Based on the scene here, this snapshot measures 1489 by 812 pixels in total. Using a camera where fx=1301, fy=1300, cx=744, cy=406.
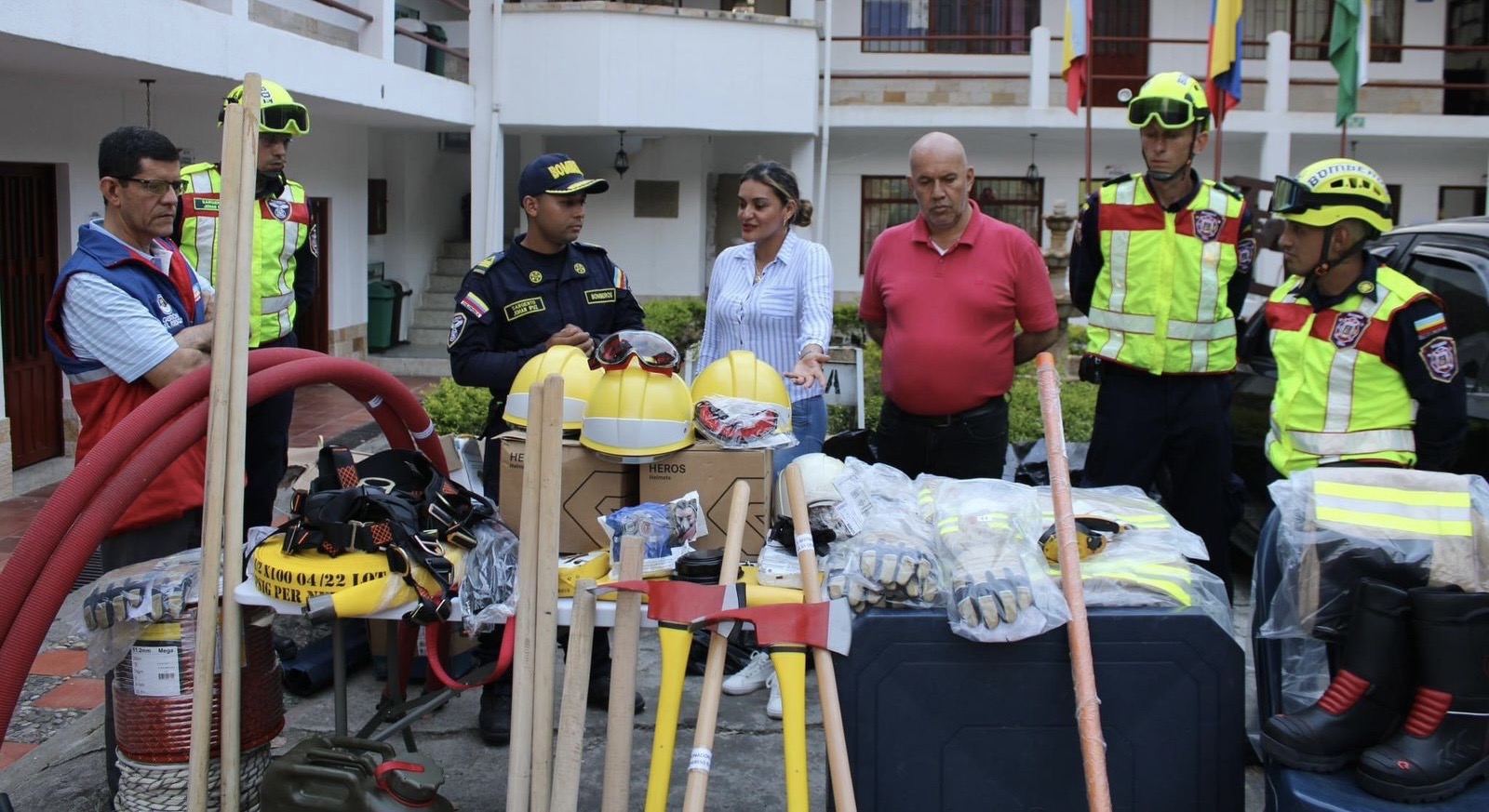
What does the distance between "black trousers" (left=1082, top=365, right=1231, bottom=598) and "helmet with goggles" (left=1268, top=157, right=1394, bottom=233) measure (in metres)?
0.75

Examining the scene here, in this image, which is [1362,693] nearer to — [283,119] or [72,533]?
[72,533]

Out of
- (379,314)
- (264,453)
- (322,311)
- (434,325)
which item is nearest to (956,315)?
(264,453)

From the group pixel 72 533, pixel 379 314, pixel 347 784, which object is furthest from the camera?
pixel 379 314

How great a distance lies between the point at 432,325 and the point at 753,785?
1336 centimetres

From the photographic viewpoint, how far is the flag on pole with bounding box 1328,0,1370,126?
14.1 m

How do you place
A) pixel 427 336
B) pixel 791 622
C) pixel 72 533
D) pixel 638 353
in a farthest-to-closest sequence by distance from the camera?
pixel 427 336
pixel 638 353
pixel 72 533
pixel 791 622

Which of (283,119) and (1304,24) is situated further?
(1304,24)

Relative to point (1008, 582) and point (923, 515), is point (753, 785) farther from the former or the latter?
point (1008, 582)

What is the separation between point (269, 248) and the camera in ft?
17.7

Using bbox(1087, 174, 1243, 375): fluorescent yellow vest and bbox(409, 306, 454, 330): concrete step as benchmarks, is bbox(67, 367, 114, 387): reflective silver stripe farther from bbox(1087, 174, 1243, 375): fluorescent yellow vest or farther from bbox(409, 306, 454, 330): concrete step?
bbox(409, 306, 454, 330): concrete step

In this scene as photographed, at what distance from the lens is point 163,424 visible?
3197 mm

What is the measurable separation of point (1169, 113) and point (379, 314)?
12681 mm

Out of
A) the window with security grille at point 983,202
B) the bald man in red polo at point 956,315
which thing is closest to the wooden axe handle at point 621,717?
the bald man in red polo at point 956,315

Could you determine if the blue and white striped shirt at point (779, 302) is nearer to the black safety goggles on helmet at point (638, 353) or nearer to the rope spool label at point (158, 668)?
the black safety goggles on helmet at point (638, 353)
